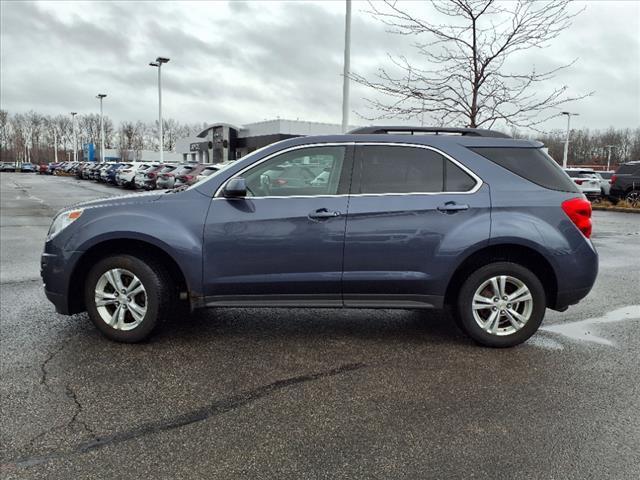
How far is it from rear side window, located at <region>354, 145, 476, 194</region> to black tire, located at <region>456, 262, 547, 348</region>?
739mm

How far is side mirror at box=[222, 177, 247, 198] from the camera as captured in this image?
4199 mm

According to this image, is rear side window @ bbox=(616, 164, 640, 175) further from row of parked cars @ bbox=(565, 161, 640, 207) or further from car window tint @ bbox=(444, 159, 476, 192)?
car window tint @ bbox=(444, 159, 476, 192)

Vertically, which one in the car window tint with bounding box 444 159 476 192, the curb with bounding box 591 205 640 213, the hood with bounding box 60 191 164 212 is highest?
the car window tint with bounding box 444 159 476 192

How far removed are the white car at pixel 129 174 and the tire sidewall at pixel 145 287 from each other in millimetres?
29272

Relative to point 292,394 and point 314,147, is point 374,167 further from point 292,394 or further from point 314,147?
point 292,394

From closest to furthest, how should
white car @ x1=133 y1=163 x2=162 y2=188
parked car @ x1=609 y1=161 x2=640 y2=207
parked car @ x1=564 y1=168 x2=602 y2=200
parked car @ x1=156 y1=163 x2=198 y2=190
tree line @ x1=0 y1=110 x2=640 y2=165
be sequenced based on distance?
1. parked car @ x1=609 y1=161 x2=640 y2=207
2. parked car @ x1=564 y1=168 x2=602 y2=200
3. parked car @ x1=156 y1=163 x2=198 y2=190
4. white car @ x1=133 y1=163 x2=162 y2=188
5. tree line @ x1=0 y1=110 x2=640 y2=165

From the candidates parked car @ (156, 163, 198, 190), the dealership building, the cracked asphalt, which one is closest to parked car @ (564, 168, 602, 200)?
parked car @ (156, 163, 198, 190)

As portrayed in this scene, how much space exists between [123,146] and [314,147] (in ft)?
418

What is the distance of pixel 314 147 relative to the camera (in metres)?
4.47

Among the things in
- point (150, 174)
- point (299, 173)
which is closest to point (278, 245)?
point (299, 173)

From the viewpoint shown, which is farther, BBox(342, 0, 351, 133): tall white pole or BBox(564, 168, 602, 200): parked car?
BBox(564, 168, 602, 200): parked car

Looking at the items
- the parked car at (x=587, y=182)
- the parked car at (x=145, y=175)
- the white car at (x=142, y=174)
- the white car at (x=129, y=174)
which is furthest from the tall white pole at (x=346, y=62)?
the white car at (x=129, y=174)

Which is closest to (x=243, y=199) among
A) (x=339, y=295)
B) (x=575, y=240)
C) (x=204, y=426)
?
(x=339, y=295)

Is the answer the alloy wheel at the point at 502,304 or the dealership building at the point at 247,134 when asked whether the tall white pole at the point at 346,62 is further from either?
the dealership building at the point at 247,134
